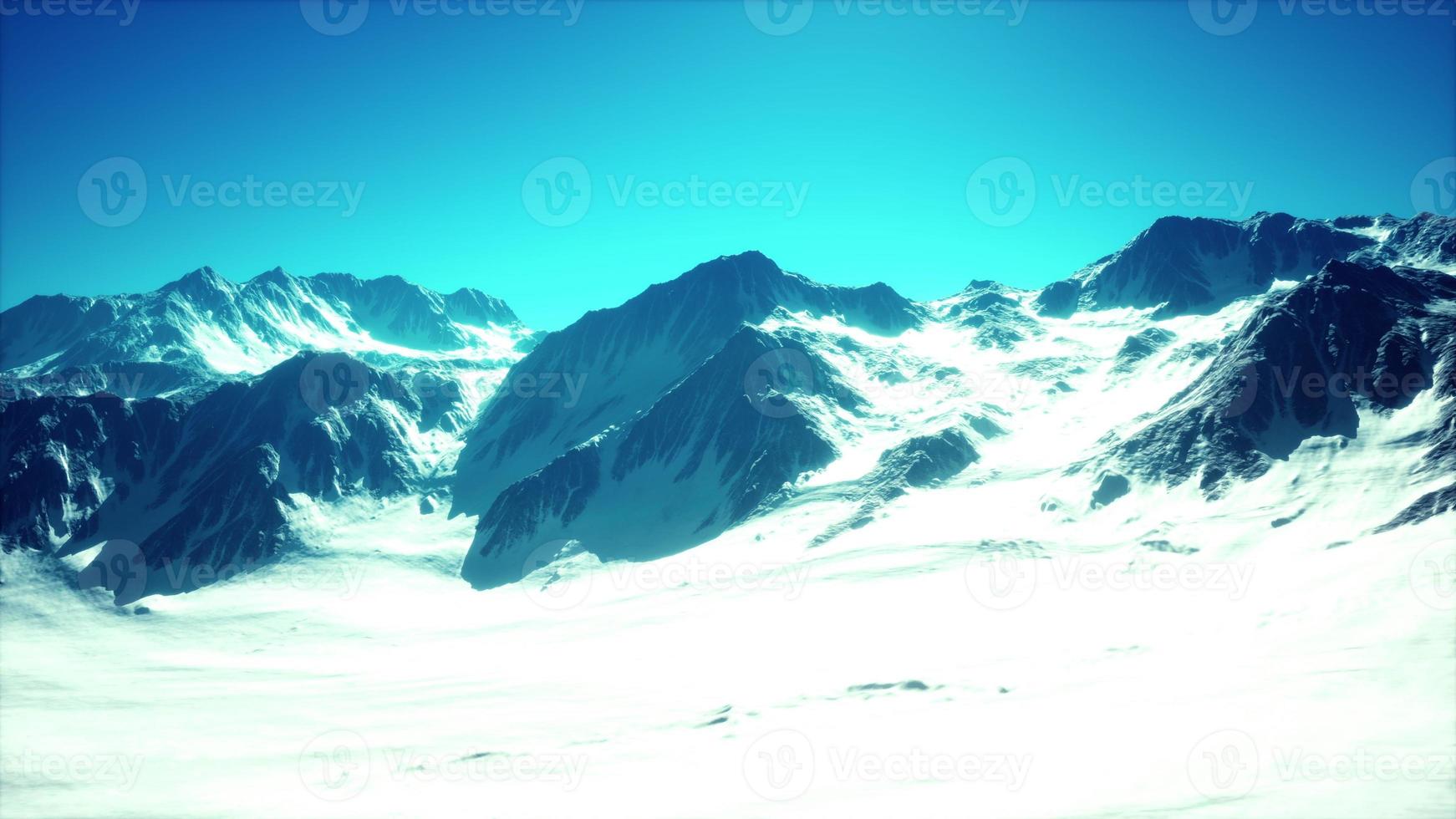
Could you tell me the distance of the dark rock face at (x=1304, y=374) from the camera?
139 meters

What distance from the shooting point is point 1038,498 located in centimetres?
15662

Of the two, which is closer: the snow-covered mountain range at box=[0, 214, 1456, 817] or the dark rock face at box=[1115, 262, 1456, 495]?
the snow-covered mountain range at box=[0, 214, 1456, 817]

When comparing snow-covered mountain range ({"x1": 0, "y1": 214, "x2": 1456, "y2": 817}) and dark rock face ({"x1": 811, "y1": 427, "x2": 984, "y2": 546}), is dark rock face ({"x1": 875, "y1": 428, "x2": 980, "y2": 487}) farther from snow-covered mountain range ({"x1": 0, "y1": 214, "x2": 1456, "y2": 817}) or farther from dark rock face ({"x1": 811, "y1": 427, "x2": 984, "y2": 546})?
snow-covered mountain range ({"x1": 0, "y1": 214, "x2": 1456, "y2": 817})

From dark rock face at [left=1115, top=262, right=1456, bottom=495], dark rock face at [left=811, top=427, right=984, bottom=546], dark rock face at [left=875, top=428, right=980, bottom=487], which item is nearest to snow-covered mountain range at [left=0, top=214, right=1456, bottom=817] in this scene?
dark rock face at [left=1115, top=262, right=1456, bottom=495]

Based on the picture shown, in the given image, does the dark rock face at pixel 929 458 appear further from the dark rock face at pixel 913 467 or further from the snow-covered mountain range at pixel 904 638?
the snow-covered mountain range at pixel 904 638

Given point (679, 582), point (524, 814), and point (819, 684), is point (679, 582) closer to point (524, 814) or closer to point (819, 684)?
point (819, 684)

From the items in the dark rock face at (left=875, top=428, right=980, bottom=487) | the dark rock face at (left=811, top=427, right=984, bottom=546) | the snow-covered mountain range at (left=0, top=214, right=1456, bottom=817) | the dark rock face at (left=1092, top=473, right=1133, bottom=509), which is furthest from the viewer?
the dark rock face at (left=875, top=428, right=980, bottom=487)

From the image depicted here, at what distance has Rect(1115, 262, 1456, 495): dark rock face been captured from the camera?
139250 mm

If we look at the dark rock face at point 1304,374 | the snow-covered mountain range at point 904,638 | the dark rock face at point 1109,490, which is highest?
the dark rock face at point 1304,374

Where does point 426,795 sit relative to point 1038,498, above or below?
below

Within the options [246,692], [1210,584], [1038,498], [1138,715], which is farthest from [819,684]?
[246,692]

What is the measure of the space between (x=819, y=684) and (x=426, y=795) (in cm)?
4741

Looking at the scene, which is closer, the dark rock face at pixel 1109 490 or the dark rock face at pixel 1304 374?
the dark rock face at pixel 1304 374

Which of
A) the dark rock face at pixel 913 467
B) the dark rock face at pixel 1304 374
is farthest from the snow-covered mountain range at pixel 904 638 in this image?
the dark rock face at pixel 913 467
